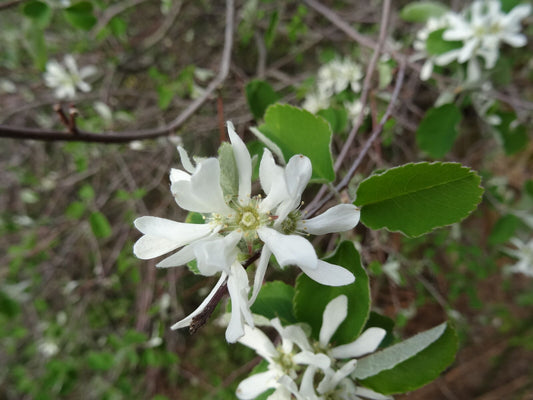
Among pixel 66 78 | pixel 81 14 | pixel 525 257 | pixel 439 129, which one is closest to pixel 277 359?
pixel 439 129

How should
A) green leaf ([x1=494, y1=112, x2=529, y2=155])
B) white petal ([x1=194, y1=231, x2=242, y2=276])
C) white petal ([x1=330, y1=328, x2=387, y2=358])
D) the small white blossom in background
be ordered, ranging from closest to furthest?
white petal ([x1=194, y1=231, x2=242, y2=276])
white petal ([x1=330, y1=328, x2=387, y2=358])
green leaf ([x1=494, y1=112, x2=529, y2=155])
the small white blossom in background

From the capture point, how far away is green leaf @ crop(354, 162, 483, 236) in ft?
1.81

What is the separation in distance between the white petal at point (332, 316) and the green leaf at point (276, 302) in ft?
0.27

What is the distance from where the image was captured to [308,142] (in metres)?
0.67

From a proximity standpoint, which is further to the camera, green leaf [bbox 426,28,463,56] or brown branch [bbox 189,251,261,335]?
green leaf [bbox 426,28,463,56]

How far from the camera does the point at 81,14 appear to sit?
134 cm

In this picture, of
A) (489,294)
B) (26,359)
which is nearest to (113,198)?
(26,359)

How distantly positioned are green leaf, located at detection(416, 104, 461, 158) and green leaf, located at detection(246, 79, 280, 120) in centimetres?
56

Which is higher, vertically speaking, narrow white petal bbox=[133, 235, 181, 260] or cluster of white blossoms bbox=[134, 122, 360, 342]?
cluster of white blossoms bbox=[134, 122, 360, 342]

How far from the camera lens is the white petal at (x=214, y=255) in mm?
449

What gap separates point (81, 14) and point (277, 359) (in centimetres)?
138

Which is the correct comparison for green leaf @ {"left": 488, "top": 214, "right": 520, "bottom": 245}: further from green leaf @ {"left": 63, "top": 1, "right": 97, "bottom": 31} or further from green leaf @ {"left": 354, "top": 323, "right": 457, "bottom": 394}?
green leaf @ {"left": 63, "top": 1, "right": 97, "bottom": 31}

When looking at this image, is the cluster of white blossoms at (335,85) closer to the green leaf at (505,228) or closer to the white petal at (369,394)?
the green leaf at (505,228)

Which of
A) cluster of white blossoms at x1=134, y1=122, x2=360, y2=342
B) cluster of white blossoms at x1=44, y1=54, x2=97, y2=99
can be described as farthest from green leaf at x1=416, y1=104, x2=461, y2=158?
cluster of white blossoms at x1=44, y1=54, x2=97, y2=99
